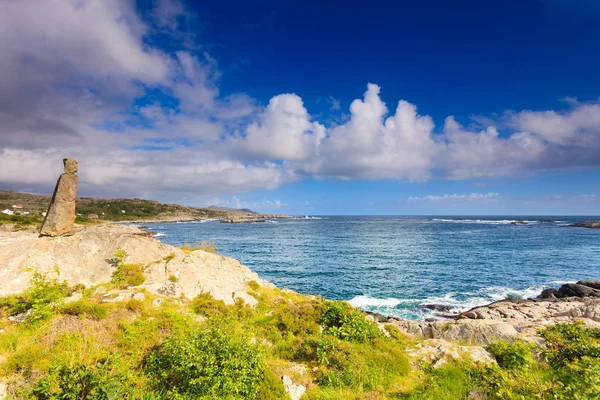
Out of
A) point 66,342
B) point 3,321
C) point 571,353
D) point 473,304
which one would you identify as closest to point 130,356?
point 66,342

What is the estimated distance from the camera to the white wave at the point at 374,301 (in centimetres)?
3003

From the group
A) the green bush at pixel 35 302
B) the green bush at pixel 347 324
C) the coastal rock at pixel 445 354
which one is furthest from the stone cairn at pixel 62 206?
the coastal rock at pixel 445 354

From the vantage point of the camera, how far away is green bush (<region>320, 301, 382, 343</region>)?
11674 mm

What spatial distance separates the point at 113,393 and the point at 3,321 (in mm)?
7550

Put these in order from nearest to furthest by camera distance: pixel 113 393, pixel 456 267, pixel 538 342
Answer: pixel 113 393
pixel 538 342
pixel 456 267

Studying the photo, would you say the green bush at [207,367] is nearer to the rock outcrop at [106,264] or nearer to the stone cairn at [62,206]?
the rock outcrop at [106,264]

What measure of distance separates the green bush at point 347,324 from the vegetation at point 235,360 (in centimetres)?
5

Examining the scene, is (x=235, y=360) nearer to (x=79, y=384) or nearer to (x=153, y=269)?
(x=79, y=384)

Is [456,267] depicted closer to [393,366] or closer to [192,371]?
[393,366]

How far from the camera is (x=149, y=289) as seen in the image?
14555 mm

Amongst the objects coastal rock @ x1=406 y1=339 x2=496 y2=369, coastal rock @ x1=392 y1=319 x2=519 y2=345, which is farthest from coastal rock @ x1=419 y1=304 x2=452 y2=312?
coastal rock @ x1=406 y1=339 x2=496 y2=369

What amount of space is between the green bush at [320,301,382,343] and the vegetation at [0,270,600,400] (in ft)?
0.17

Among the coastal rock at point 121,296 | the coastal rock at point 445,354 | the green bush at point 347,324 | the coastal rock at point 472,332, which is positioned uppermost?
the coastal rock at point 121,296

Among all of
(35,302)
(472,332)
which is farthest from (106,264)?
(472,332)
